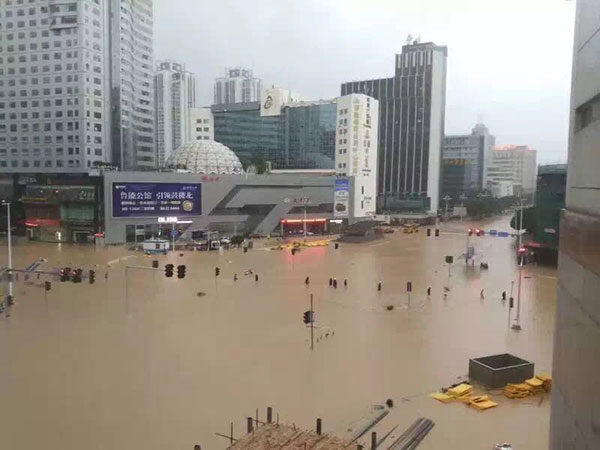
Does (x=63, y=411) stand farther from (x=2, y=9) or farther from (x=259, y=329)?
(x=2, y=9)

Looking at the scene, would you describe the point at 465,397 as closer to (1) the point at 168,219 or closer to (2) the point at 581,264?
(2) the point at 581,264

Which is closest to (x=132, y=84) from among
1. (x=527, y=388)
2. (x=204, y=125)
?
(x=204, y=125)

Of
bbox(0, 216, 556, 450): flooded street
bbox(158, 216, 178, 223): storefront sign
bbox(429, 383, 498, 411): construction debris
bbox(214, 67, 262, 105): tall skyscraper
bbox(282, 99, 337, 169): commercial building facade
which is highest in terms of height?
bbox(214, 67, 262, 105): tall skyscraper

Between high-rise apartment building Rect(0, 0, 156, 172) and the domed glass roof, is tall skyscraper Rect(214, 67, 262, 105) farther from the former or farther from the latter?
the domed glass roof

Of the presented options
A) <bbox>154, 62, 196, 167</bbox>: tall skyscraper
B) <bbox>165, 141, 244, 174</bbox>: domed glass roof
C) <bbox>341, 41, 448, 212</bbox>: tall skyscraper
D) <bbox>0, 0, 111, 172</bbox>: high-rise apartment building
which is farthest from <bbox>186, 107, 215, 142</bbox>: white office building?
<bbox>341, 41, 448, 212</bbox>: tall skyscraper

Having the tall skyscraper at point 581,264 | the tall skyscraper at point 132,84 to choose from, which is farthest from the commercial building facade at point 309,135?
the tall skyscraper at point 581,264

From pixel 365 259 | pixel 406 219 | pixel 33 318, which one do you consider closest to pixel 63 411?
pixel 33 318
